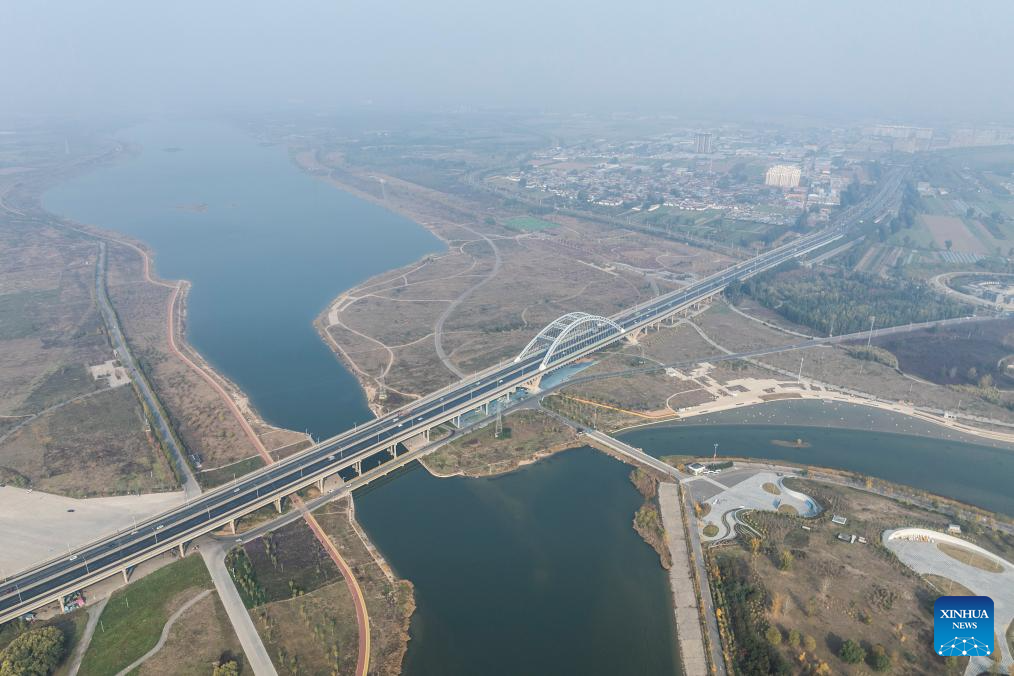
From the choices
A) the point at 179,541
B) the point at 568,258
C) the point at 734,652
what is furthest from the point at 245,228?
the point at 734,652

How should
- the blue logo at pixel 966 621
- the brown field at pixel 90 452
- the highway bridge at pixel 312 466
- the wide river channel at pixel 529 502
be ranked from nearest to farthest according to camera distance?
the blue logo at pixel 966 621
the wide river channel at pixel 529 502
the highway bridge at pixel 312 466
the brown field at pixel 90 452

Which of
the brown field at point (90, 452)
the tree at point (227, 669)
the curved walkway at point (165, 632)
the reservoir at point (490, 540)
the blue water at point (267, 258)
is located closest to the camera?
the tree at point (227, 669)

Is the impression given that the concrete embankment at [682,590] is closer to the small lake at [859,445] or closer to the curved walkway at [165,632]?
the small lake at [859,445]

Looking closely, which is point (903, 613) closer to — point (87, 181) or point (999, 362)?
point (999, 362)

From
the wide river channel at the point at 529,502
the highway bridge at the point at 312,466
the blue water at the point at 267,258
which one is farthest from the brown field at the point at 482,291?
the highway bridge at the point at 312,466

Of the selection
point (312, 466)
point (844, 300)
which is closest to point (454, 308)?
point (312, 466)

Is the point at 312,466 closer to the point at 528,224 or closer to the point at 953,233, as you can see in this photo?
the point at 528,224

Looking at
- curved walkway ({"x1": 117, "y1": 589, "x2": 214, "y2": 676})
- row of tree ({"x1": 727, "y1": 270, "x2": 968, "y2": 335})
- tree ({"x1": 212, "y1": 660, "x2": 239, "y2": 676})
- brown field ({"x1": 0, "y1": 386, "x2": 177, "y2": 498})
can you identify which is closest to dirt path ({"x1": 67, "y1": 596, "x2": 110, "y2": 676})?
curved walkway ({"x1": 117, "y1": 589, "x2": 214, "y2": 676})
